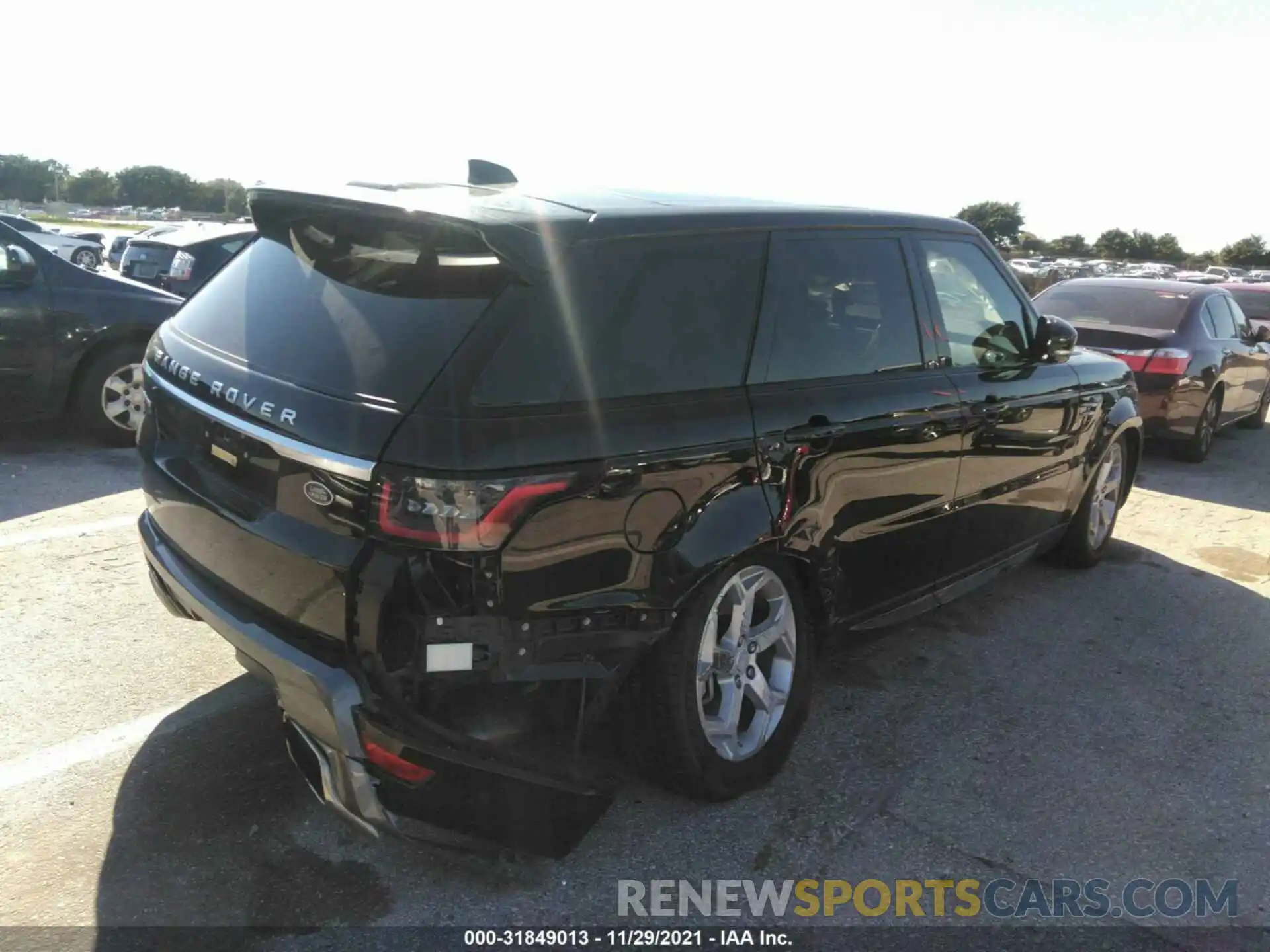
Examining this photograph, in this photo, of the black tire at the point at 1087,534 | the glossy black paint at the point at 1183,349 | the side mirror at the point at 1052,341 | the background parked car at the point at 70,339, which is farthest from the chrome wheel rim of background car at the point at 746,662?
the glossy black paint at the point at 1183,349

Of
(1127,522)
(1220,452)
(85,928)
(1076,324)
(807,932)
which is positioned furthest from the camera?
(1220,452)

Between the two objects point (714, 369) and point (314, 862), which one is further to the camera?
point (714, 369)

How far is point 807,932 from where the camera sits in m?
2.66

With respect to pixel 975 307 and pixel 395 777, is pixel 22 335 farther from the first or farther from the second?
pixel 975 307

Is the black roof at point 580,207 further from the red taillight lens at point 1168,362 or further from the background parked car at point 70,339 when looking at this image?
the red taillight lens at point 1168,362

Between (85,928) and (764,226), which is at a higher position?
(764,226)

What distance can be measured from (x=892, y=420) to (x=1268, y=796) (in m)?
1.79

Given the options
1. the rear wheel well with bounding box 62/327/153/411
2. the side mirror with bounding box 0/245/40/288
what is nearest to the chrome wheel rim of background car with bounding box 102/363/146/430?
the rear wheel well with bounding box 62/327/153/411

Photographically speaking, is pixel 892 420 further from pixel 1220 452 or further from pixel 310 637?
pixel 1220 452

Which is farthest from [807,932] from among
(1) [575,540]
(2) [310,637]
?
(2) [310,637]

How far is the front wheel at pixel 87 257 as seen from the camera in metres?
23.3

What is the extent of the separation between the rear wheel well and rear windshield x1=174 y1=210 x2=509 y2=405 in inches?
170

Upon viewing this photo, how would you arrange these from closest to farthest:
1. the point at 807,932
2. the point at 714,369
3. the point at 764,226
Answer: the point at 807,932 → the point at 714,369 → the point at 764,226

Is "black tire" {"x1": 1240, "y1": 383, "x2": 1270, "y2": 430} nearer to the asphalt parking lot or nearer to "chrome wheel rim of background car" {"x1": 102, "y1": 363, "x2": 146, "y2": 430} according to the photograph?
the asphalt parking lot
